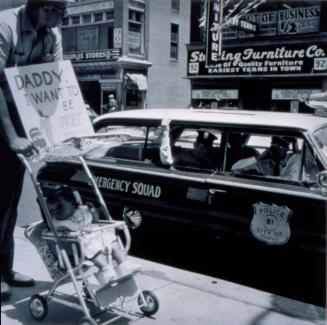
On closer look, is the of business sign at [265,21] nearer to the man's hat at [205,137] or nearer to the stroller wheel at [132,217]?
the man's hat at [205,137]

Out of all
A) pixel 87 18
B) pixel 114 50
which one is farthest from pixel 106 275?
pixel 87 18

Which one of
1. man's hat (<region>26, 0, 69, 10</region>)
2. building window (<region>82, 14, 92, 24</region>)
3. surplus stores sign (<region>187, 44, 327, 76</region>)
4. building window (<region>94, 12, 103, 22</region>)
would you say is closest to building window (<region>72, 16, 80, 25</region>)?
building window (<region>82, 14, 92, 24</region>)

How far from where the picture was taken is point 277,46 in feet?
64.8

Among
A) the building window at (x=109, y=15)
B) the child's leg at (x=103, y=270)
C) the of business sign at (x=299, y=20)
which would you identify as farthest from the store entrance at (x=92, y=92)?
the child's leg at (x=103, y=270)

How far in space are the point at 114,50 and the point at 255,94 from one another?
9.93 m

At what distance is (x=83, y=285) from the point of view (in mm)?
3422

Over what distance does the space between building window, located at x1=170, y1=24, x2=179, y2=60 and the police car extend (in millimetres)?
25646

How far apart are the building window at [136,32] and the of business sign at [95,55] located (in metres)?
1.19

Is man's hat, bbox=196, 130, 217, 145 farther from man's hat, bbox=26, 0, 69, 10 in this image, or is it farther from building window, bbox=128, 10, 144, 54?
building window, bbox=128, 10, 144, 54

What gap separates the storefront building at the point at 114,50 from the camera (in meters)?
27.4

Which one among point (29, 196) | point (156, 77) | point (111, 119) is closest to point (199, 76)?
point (156, 77)

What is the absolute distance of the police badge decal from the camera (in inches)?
163

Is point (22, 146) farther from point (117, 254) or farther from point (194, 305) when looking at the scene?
point (194, 305)

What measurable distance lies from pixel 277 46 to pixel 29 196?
47.3 feet
